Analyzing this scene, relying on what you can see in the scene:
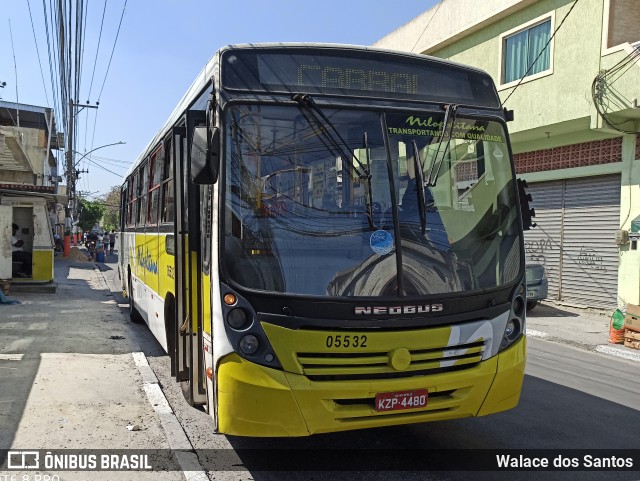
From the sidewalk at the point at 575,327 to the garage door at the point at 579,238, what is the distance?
0.51 m

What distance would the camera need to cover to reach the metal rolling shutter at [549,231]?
47.7 ft

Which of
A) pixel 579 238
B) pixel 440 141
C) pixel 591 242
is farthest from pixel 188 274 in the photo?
pixel 579 238

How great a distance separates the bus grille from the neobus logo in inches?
10.8

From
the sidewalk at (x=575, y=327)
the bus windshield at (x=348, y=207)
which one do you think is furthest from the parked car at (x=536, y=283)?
the bus windshield at (x=348, y=207)

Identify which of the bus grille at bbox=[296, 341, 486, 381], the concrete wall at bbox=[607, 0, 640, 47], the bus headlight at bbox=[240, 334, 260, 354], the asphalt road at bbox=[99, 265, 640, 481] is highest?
the concrete wall at bbox=[607, 0, 640, 47]

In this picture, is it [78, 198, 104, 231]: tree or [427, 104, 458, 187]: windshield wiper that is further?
[78, 198, 104, 231]: tree

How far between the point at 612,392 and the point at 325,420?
463 centimetres

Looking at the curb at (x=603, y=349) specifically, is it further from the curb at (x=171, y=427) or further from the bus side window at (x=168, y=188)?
the bus side window at (x=168, y=188)

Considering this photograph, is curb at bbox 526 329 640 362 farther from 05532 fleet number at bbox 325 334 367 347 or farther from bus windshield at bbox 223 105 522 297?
05532 fleet number at bbox 325 334 367 347

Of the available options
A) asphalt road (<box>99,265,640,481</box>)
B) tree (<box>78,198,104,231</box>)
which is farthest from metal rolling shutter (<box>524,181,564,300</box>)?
tree (<box>78,198,104,231</box>)

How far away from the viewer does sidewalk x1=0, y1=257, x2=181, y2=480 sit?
4647 millimetres

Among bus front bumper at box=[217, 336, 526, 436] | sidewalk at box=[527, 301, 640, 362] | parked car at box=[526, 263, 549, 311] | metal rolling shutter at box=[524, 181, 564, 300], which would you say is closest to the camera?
bus front bumper at box=[217, 336, 526, 436]

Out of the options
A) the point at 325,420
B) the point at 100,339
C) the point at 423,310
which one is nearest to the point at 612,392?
the point at 423,310

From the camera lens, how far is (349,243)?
12.7ft
